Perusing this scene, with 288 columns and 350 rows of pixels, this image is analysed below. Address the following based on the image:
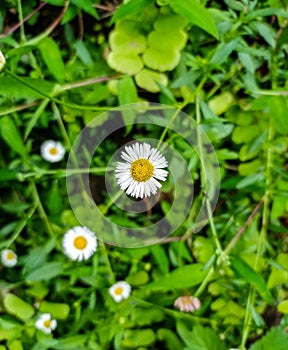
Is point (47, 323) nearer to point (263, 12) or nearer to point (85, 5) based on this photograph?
point (85, 5)

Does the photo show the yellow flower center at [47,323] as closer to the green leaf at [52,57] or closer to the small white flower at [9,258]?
the small white flower at [9,258]

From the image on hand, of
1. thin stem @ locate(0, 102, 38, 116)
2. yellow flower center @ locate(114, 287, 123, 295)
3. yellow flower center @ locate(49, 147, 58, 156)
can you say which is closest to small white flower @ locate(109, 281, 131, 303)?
yellow flower center @ locate(114, 287, 123, 295)

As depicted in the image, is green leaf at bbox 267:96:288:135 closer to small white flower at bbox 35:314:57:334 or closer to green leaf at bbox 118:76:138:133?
green leaf at bbox 118:76:138:133

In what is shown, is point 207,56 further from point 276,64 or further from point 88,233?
point 88,233

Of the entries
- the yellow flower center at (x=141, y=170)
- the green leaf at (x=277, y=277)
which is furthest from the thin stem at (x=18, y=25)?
the green leaf at (x=277, y=277)

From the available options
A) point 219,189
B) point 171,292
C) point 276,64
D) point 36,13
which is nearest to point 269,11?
point 276,64
